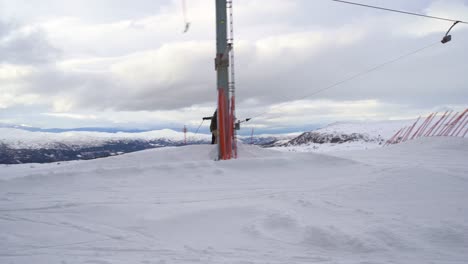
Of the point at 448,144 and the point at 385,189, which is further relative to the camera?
the point at 448,144

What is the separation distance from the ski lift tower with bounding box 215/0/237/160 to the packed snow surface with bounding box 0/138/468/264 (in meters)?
1.24

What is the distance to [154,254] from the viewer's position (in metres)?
3.72

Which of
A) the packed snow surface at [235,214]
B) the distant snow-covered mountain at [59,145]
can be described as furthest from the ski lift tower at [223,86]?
the distant snow-covered mountain at [59,145]

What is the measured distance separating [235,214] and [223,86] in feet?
17.6

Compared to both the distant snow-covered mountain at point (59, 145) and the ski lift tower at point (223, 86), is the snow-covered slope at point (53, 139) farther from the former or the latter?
the ski lift tower at point (223, 86)

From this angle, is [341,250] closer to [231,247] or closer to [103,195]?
[231,247]

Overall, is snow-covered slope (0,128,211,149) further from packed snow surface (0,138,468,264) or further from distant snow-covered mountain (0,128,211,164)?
packed snow surface (0,138,468,264)

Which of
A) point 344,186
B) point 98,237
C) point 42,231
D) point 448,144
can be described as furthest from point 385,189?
point 448,144

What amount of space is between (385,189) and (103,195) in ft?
18.7

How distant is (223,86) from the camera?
957cm

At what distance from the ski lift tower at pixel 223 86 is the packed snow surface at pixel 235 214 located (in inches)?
48.9

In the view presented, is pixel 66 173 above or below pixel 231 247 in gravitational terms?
above

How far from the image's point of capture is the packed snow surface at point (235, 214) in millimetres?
3766

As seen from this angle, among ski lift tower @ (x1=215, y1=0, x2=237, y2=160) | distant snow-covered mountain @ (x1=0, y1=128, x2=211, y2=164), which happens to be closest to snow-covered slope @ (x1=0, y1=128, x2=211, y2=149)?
distant snow-covered mountain @ (x1=0, y1=128, x2=211, y2=164)
